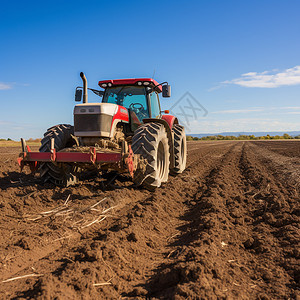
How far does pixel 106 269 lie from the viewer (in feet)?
8.17

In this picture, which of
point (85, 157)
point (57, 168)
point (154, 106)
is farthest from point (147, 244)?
point (154, 106)

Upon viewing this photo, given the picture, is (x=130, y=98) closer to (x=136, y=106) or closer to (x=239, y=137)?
(x=136, y=106)

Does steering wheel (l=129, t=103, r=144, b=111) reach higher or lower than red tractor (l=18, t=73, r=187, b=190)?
higher

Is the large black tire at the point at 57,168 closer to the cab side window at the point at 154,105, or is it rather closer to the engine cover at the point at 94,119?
the engine cover at the point at 94,119

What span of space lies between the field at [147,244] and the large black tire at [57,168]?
0.28 m

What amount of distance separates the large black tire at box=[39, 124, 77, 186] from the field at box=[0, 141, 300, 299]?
282 millimetres

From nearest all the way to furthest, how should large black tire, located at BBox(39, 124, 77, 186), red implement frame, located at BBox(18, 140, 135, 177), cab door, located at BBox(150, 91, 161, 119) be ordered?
red implement frame, located at BBox(18, 140, 135, 177) → large black tire, located at BBox(39, 124, 77, 186) → cab door, located at BBox(150, 91, 161, 119)

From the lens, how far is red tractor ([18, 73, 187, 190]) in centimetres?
482

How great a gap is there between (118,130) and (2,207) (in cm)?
265

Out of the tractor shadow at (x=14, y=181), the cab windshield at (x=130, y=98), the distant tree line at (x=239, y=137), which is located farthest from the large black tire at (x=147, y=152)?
the distant tree line at (x=239, y=137)

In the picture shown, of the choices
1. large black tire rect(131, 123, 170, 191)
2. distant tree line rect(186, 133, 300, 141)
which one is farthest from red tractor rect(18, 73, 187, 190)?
distant tree line rect(186, 133, 300, 141)

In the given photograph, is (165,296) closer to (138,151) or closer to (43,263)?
(43,263)

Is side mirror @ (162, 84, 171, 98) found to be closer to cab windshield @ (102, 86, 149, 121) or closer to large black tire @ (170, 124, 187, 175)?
cab windshield @ (102, 86, 149, 121)

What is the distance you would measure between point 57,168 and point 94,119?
1.30 metres
